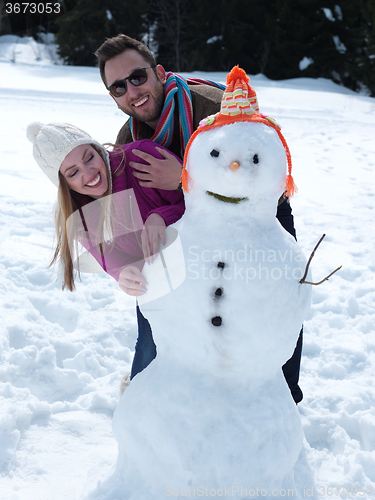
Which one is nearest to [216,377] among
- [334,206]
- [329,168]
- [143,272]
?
[143,272]

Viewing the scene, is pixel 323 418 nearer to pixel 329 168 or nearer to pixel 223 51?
pixel 329 168

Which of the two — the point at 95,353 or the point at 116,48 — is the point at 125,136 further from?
the point at 95,353

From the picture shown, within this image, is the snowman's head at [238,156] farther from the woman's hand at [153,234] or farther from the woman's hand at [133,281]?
the woman's hand at [133,281]

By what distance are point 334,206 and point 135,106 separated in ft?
9.48

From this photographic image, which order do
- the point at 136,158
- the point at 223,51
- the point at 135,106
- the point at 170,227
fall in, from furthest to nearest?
1. the point at 223,51
2. the point at 135,106
3. the point at 136,158
4. the point at 170,227

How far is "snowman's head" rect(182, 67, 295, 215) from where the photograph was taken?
1235mm

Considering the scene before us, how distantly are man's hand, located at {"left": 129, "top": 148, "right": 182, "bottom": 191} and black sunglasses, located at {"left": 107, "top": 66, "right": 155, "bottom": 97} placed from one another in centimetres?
42

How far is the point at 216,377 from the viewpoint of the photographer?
136cm

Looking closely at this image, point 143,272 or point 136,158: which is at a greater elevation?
point 136,158

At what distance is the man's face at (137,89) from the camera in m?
1.81

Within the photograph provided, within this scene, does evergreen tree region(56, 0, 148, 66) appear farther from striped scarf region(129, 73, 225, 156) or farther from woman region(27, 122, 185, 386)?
woman region(27, 122, 185, 386)

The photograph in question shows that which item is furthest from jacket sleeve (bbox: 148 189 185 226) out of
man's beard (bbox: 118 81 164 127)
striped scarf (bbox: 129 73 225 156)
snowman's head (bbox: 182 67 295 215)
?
man's beard (bbox: 118 81 164 127)

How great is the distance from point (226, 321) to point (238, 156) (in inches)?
18.8

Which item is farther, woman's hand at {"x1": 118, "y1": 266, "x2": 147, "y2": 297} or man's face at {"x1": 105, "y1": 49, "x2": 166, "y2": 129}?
man's face at {"x1": 105, "y1": 49, "x2": 166, "y2": 129}
